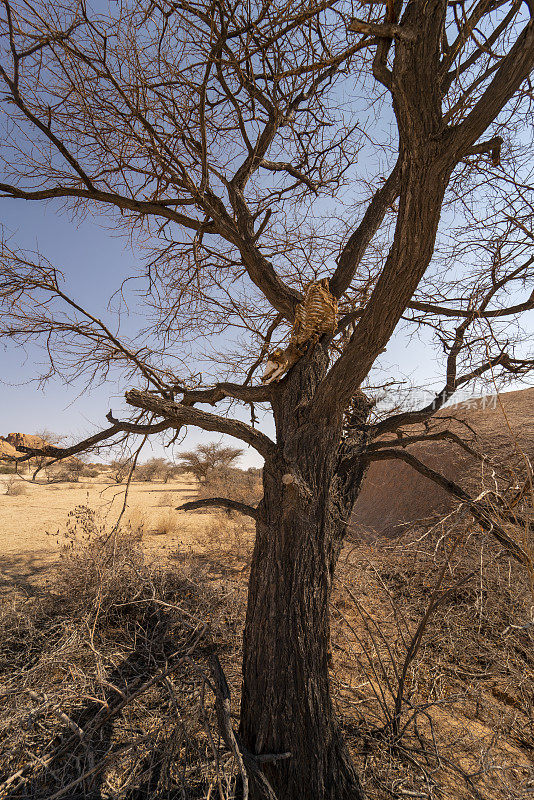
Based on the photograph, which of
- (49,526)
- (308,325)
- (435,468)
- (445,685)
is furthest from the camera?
(49,526)

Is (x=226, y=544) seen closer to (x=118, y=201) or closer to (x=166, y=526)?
(x=166, y=526)

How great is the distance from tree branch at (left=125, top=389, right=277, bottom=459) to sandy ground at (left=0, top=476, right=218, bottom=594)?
4.39 ft

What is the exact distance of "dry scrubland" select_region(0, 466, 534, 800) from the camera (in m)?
2.14

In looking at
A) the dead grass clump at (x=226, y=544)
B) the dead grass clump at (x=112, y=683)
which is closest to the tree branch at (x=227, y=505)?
the dead grass clump at (x=112, y=683)

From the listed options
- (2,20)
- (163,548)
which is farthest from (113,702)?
(2,20)

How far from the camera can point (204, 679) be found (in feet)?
6.85

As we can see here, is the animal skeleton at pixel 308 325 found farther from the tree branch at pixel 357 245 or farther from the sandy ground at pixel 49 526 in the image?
the sandy ground at pixel 49 526

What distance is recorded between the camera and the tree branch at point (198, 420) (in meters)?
2.17

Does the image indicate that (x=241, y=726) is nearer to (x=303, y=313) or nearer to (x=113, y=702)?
(x=113, y=702)

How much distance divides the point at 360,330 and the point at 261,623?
6.35ft

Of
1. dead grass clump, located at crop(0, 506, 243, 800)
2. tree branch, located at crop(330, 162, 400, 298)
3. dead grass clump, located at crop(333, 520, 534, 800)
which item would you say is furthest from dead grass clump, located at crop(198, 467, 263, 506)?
tree branch, located at crop(330, 162, 400, 298)

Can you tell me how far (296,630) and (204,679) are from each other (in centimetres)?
60

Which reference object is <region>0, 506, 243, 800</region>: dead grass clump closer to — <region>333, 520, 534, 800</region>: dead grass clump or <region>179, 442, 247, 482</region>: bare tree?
<region>333, 520, 534, 800</region>: dead grass clump

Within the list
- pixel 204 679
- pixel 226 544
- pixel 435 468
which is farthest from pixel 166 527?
pixel 204 679
